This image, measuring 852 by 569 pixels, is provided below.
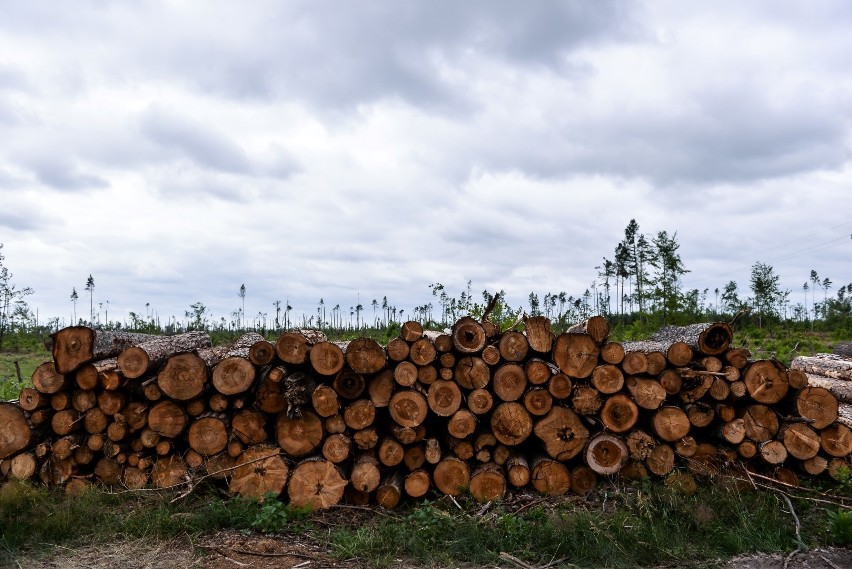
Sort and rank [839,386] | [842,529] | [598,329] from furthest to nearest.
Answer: [839,386] → [598,329] → [842,529]

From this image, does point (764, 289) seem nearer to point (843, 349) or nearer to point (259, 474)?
point (843, 349)

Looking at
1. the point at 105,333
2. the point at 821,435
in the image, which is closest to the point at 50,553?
the point at 105,333

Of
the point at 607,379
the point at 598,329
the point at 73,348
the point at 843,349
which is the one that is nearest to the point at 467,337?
the point at 598,329

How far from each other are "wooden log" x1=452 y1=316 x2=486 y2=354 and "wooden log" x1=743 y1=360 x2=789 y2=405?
2998 millimetres

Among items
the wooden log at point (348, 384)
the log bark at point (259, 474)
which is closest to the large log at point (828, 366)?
the wooden log at point (348, 384)

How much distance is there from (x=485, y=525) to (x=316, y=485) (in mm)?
1794

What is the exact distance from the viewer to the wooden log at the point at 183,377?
6.34 metres

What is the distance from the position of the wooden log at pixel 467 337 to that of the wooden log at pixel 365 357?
83 centimetres

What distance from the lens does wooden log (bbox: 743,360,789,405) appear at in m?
6.59

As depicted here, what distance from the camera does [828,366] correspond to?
9727 millimetres

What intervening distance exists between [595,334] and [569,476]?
159 centimetres

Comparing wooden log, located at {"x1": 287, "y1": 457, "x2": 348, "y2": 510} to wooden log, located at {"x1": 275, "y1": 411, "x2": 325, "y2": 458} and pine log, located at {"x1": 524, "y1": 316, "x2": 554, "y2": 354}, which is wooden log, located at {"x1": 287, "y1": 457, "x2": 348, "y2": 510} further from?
pine log, located at {"x1": 524, "y1": 316, "x2": 554, "y2": 354}

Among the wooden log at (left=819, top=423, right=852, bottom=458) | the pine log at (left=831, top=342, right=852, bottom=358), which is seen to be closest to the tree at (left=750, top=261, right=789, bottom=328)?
the pine log at (left=831, top=342, right=852, bottom=358)

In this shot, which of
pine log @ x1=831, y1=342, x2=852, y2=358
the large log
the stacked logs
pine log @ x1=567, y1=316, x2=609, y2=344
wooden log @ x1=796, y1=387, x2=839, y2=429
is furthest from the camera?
pine log @ x1=831, y1=342, x2=852, y2=358
